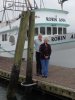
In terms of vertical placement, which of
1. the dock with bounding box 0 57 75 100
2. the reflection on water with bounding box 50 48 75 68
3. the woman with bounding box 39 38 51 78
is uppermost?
the woman with bounding box 39 38 51 78

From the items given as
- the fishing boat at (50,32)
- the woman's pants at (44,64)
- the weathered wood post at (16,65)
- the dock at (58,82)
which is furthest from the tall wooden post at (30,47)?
the fishing boat at (50,32)

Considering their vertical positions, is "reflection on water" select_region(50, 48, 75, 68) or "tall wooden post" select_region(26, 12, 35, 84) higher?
"tall wooden post" select_region(26, 12, 35, 84)

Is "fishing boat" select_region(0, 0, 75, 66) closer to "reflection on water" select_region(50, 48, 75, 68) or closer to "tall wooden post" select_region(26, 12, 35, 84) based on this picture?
"reflection on water" select_region(50, 48, 75, 68)

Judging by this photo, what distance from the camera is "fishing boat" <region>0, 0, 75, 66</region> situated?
20391 millimetres

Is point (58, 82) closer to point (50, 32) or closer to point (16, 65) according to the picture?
point (16, 65)

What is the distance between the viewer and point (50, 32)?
2208 centimetres

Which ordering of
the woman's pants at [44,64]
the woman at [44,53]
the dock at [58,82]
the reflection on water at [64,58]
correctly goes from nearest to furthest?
the dock at [58,82] < the woman at [44,53] < the woman's pants at [44,64] < the reflection on water at [64,58]

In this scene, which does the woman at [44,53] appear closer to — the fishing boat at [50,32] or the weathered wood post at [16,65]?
the weathered wood post at [16,65]

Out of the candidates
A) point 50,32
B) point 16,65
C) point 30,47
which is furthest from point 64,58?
point 16,65

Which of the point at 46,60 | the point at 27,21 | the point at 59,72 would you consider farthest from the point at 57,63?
the point at 27,21

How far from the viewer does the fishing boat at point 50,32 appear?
2039 centimetres

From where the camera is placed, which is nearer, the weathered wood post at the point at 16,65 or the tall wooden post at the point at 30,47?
the weathered wood post at the point at 16,65

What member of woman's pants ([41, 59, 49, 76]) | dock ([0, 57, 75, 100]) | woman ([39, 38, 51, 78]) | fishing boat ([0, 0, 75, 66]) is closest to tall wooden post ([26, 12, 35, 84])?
dock ([0, 57, 75, 100])

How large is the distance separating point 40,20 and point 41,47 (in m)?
7.90
